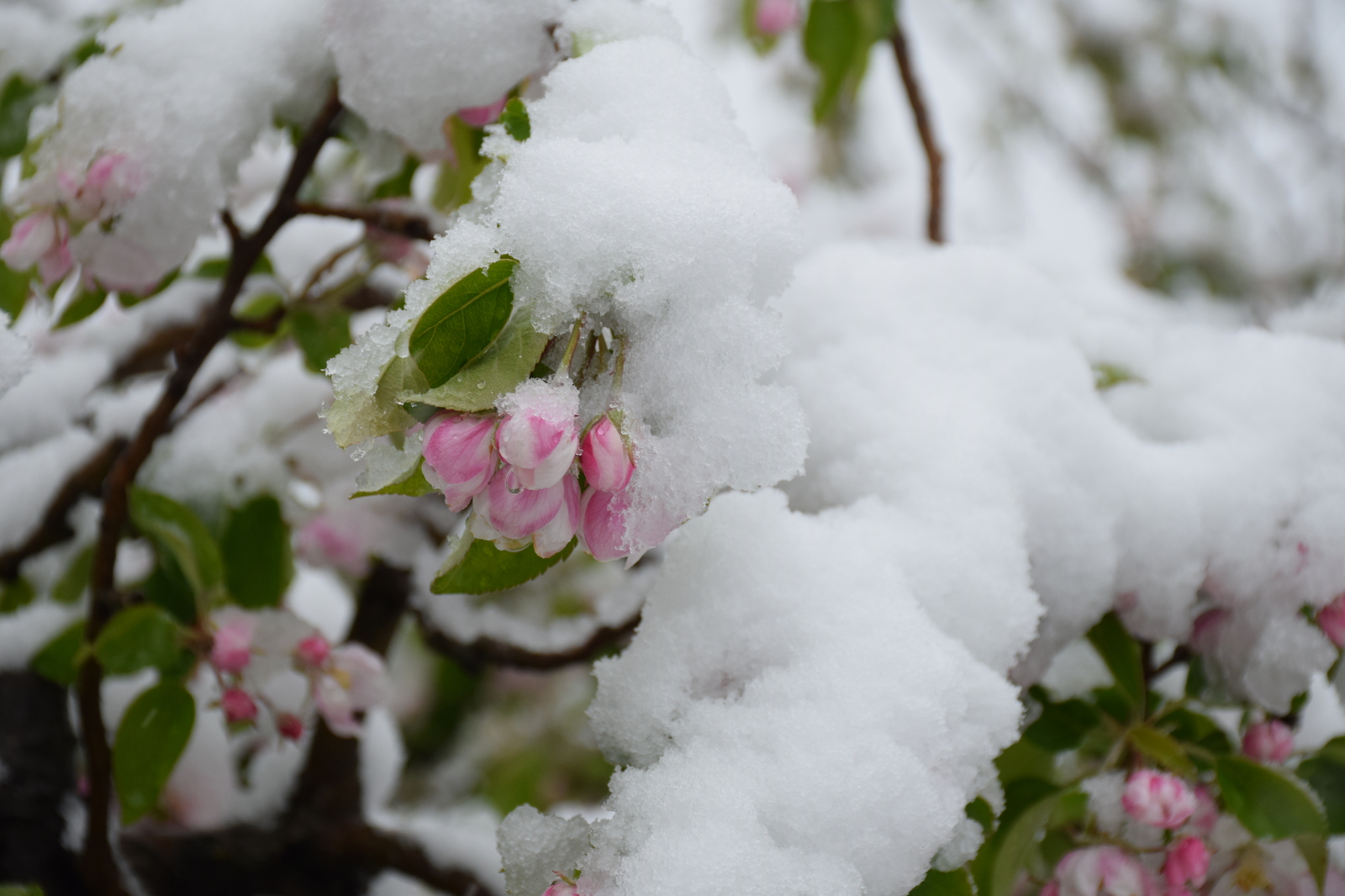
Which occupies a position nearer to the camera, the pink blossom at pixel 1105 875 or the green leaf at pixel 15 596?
the pink blossom at pixel 1105 875

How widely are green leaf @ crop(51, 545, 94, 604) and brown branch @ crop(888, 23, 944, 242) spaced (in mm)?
1001

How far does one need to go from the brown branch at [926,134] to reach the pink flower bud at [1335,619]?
637mm

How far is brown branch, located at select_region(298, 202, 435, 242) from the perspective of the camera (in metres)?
0.66

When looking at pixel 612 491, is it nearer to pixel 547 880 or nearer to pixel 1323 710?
pixel 547 880

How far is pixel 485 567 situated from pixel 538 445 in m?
0.11

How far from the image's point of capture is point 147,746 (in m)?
0.68

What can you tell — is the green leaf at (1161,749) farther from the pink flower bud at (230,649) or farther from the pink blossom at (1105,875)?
the pink flower bud at (230,649)

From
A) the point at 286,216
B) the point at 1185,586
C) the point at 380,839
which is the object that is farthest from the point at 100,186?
the point at 1185,586

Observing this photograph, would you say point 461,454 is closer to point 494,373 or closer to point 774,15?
point 494,373

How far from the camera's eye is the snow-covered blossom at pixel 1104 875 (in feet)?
1.95

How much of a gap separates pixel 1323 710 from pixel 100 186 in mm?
1097

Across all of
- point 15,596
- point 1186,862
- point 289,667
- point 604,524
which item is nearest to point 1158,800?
point 1186,862

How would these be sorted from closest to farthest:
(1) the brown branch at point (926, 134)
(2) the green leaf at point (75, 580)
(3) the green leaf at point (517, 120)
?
(3) the green leaf at point (517, 120) < (2) the green leaf at point (75, 580) < (1) the brown branch at point (926, 134)

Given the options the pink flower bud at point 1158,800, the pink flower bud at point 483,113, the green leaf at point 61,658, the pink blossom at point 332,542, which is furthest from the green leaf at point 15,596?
the pink flower bud at point 1158,800
